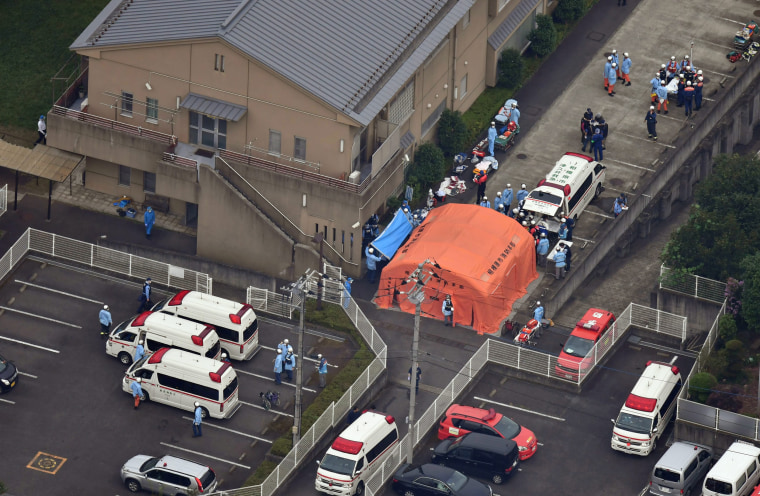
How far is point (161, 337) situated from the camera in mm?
89062

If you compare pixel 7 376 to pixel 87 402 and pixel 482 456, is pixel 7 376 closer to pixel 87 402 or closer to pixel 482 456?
pixel 87 402

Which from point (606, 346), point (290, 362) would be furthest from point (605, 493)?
point (290, 362)

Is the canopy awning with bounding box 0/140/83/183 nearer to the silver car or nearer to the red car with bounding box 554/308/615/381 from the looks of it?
the silver car

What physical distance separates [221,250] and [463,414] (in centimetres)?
1639

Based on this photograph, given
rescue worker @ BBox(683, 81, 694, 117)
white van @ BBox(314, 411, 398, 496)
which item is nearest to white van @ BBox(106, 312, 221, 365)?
white van @ BBox(314, 411, 398, 496)

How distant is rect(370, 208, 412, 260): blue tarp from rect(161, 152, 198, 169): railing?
Answer: 8.99 m

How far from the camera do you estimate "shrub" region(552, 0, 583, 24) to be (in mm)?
113312

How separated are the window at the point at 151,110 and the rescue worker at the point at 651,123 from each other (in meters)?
25.0

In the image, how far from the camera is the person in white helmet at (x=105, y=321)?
90938 mm

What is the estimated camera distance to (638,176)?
103 meters

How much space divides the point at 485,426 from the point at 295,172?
55.3 ft

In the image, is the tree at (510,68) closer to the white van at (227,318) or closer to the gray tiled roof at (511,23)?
the gray tiled roof at (511,23)

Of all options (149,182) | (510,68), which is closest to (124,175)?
(149,182)

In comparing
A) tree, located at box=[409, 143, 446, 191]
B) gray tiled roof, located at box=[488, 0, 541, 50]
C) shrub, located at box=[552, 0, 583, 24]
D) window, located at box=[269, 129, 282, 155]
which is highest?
shrub, located at box=[552, 0, 583, 24]
